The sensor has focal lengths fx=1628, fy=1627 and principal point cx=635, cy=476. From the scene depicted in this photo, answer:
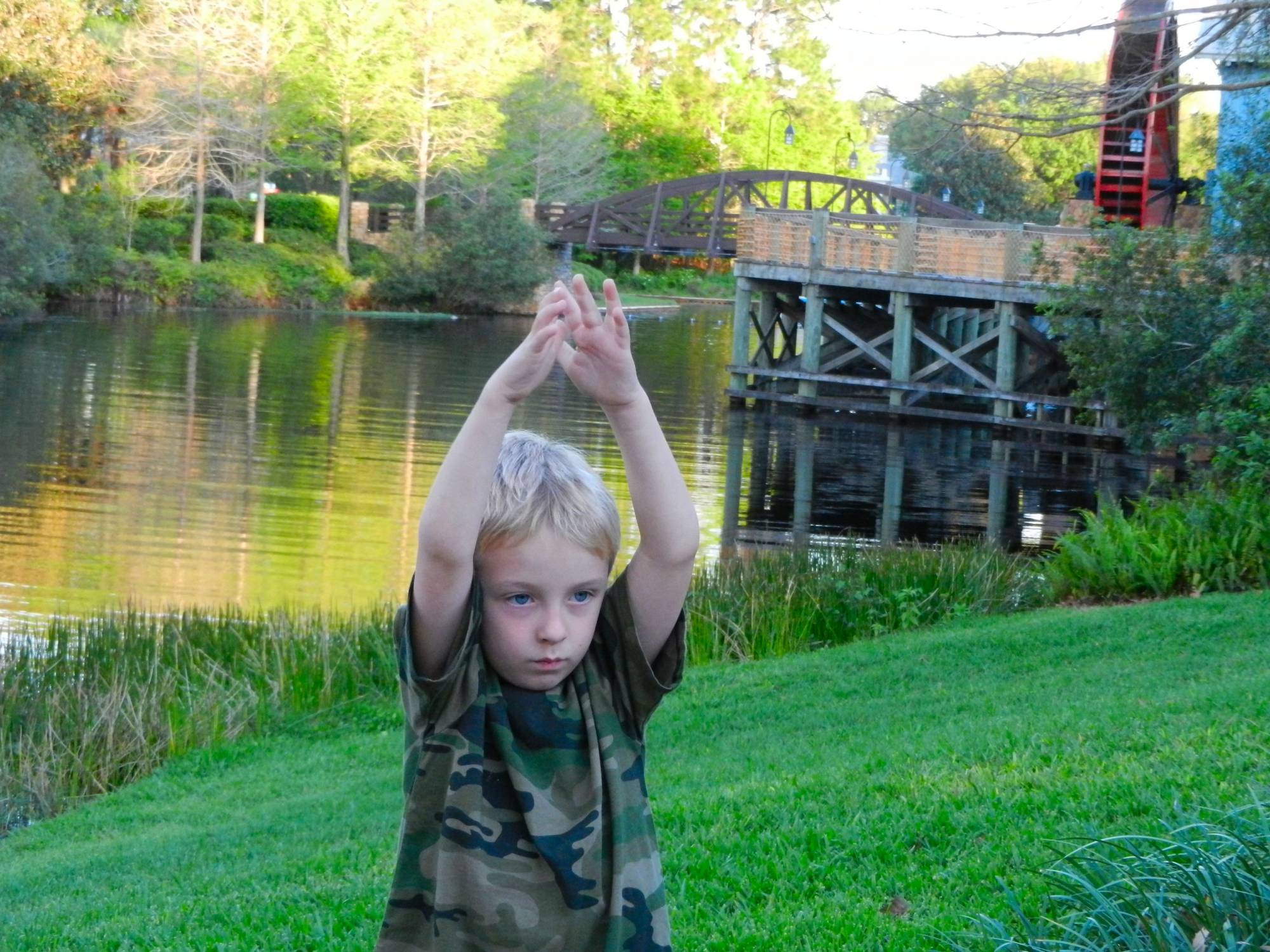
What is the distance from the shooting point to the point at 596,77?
85.3 m

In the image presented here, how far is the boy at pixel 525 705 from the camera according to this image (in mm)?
2807

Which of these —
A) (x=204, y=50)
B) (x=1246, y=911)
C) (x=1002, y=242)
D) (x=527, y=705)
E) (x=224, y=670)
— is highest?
(x=204, y=50)

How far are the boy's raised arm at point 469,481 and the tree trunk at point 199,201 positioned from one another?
53594 millimetres

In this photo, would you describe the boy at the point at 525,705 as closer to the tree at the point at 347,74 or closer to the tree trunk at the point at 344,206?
the tree trunk at the point at 344,206

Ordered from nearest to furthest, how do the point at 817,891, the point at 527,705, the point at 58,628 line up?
the point at 527,705 < the point at 817,891 < the point at 58,628

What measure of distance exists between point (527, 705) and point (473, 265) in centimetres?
5575

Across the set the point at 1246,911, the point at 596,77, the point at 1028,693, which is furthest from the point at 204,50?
the point at 1246,911

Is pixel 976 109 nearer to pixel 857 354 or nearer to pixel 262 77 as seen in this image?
pixel 857 354

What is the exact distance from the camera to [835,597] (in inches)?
500

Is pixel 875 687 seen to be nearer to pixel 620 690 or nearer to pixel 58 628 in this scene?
pixel 58 628

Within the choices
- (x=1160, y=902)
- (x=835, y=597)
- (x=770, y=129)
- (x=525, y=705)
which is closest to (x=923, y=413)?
(x=835, y=597)

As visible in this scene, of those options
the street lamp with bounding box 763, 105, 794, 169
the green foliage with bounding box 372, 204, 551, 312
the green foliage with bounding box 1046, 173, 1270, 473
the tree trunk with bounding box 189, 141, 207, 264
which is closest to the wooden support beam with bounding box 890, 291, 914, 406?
the green foliage with bounding box 1046, 173, 1270, 473

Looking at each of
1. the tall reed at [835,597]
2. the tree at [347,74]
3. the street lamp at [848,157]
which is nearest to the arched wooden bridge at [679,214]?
the street lamp at [848,157]

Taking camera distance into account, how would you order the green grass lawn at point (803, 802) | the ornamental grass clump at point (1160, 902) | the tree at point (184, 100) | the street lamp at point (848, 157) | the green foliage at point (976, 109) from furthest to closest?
the street lamp at point (848, 157) → the tree at point (184, 100) → the green foliage at point (976, 109) → the green grass lawn at point (803, 802) → the ornamental grass clump at point (1160, 902)
